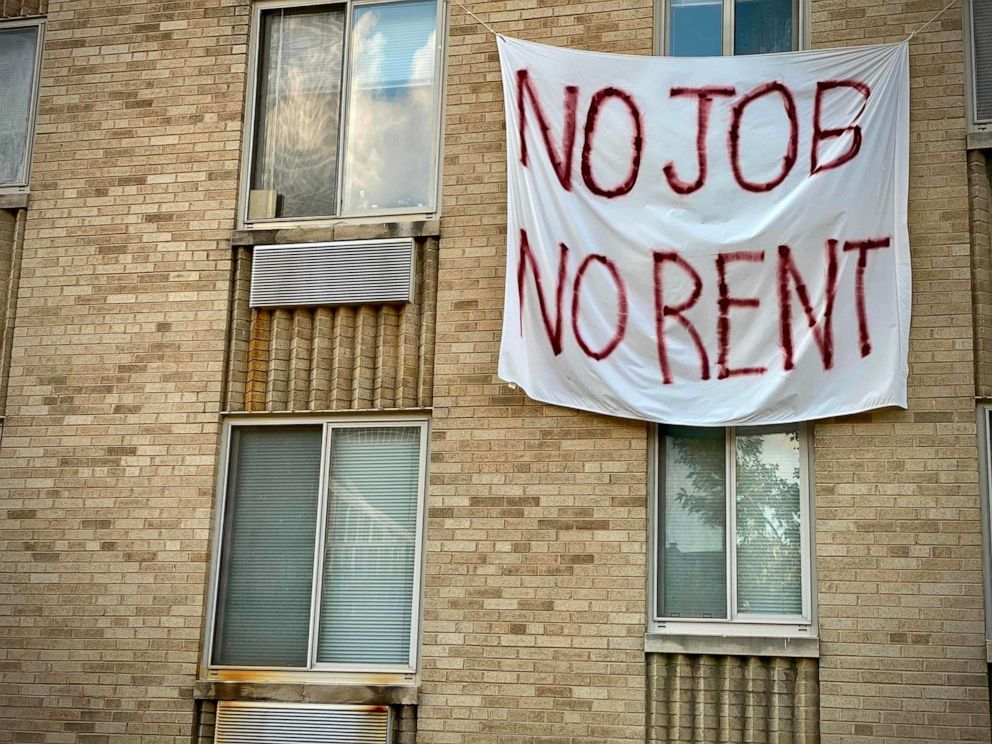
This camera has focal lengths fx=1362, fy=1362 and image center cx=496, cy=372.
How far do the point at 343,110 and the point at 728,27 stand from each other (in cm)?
320

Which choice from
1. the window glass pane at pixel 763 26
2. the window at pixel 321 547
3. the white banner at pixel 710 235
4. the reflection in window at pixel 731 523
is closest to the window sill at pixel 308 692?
the window at pixel 321 547

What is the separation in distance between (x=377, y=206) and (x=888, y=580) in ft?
16.1

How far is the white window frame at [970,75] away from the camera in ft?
32.4

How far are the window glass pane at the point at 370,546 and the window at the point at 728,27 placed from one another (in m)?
3.71

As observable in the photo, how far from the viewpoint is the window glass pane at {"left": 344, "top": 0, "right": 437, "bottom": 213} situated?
1104cm

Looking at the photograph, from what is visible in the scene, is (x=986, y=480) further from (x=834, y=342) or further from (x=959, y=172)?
(x=959, y=172)

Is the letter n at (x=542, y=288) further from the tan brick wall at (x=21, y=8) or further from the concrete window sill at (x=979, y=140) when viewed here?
the tan brick wall at (x=21, y=8)

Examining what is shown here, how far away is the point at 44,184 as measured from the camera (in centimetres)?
1160

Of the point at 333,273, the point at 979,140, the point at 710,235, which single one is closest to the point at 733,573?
the point at 710,235

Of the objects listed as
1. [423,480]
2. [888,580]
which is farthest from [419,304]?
[888,580]

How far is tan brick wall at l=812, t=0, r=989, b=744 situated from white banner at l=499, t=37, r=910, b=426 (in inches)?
8.4

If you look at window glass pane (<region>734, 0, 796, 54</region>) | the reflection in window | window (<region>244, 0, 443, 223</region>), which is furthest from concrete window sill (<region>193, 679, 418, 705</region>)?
window glass pane (<region>734, 0, 796, 54</region>)

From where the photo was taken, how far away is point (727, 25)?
10.6 m

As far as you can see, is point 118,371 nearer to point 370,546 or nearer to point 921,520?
point 370,546
